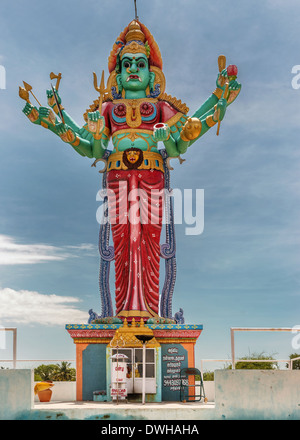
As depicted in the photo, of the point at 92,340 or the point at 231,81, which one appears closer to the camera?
the point at 92,340

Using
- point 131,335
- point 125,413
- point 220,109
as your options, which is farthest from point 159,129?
point 125,413

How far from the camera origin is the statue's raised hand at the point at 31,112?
45.5 feet

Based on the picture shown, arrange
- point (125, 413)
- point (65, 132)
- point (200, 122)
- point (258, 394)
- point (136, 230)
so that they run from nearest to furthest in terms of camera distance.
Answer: point (258, 394) < point (125, 413) < point (200, 122) < point (65, 132) < point (136, 230)

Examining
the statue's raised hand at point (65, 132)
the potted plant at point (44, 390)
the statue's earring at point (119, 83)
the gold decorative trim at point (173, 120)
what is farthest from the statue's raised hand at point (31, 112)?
the potted plant at point (44, 390)

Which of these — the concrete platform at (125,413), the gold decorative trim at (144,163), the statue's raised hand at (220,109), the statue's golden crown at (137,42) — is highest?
the statue's golden crown at (137,42)

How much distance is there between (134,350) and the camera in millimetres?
12000

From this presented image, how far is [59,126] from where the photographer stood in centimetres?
1359

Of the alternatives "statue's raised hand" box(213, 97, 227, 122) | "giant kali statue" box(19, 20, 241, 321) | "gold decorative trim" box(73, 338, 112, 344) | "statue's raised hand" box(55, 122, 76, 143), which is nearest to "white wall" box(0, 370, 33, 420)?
"gold decorative trim" box(73, 338, 112, 344)

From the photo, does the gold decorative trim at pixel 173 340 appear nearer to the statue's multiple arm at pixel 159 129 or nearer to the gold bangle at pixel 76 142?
the statue's multiple arm at pixel 159 129

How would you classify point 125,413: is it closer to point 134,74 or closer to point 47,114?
point 47,114

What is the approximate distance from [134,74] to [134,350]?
22.3 ft

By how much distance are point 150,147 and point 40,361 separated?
573 centimetres
